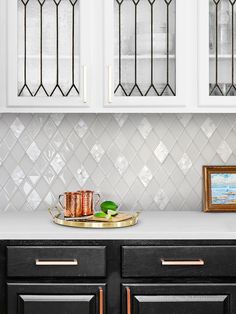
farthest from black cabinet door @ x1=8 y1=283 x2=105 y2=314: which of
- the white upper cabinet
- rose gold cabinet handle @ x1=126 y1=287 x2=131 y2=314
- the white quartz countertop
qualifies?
the white upper cabinet

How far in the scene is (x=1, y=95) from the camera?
243 cm

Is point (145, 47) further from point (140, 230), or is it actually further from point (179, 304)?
point (179, 304)

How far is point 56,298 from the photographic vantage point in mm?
2156

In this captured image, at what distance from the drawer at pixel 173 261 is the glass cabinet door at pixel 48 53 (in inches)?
30.0

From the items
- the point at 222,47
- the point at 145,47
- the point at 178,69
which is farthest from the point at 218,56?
the point at 145,47

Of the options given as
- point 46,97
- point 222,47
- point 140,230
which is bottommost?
point 140,230

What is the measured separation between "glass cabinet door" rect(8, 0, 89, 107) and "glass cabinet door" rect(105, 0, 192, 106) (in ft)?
0.58

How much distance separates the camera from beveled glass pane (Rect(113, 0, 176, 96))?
2.45 m

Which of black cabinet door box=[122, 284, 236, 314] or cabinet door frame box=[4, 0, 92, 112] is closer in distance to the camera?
black cabinet door box=[122, 284, 236, 314]

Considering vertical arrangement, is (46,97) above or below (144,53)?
below

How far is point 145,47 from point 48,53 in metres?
0.46

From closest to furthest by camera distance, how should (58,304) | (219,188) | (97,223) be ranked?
(58,304), (97,223), (219,188)

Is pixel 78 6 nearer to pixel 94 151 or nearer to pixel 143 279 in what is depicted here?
pixel 94 151

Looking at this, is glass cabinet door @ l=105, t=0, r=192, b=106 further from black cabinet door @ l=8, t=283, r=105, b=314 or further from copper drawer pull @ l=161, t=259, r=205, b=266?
black cabinet door @ l=8, t=283, r=105, b=314
